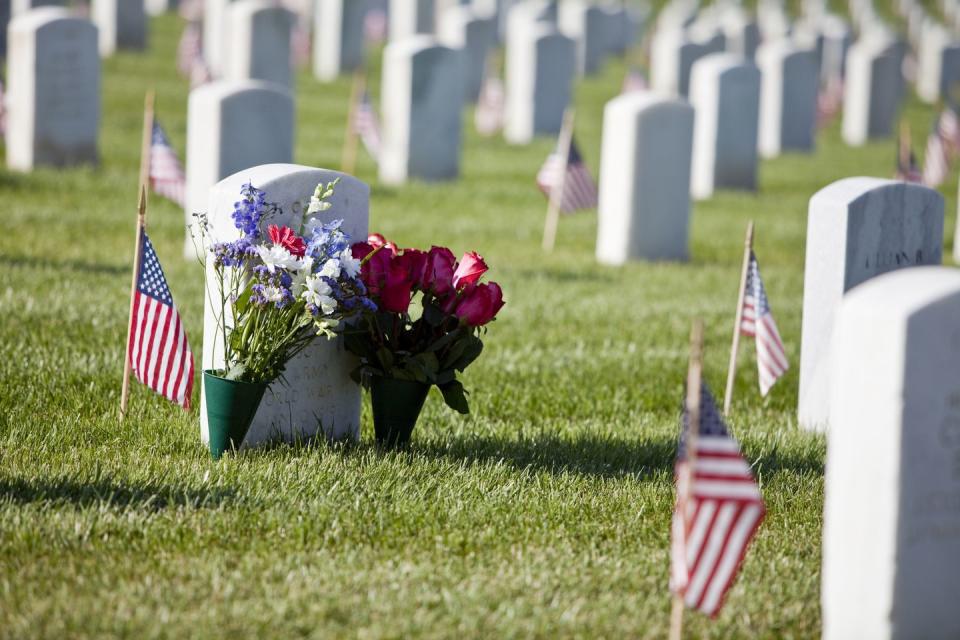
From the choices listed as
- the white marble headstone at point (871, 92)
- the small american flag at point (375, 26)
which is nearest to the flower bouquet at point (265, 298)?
the white marble headstone at point (871, 92)

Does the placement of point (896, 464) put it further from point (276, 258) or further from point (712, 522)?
point (276, 258)

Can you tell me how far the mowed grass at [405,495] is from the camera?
379 cm

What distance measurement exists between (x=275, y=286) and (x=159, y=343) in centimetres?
69

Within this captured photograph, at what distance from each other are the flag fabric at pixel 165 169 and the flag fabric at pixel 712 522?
6.66 meters

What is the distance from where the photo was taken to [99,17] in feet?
73.8

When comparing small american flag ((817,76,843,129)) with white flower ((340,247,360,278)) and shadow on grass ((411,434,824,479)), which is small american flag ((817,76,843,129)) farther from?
white flower ((340,247,360,278))

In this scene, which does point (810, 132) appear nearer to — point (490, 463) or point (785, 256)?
point (785, 256)

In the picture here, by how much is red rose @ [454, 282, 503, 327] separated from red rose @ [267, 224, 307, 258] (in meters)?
0.67

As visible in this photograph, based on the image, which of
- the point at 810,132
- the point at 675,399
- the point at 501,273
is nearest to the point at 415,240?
the point at 501,273

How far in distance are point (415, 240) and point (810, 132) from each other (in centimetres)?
1101

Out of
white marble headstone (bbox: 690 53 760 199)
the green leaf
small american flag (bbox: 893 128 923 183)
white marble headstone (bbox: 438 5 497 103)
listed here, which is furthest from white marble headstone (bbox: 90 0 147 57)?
the green leaf

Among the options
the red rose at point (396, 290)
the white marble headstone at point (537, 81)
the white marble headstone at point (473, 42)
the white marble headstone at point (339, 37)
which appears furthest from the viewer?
the white marble headstone at point (339, 37)

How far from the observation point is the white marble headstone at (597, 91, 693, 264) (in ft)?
35.9

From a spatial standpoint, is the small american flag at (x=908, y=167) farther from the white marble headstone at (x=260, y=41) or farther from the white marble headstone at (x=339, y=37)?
the white marble headstone at (x=339, y=37)
